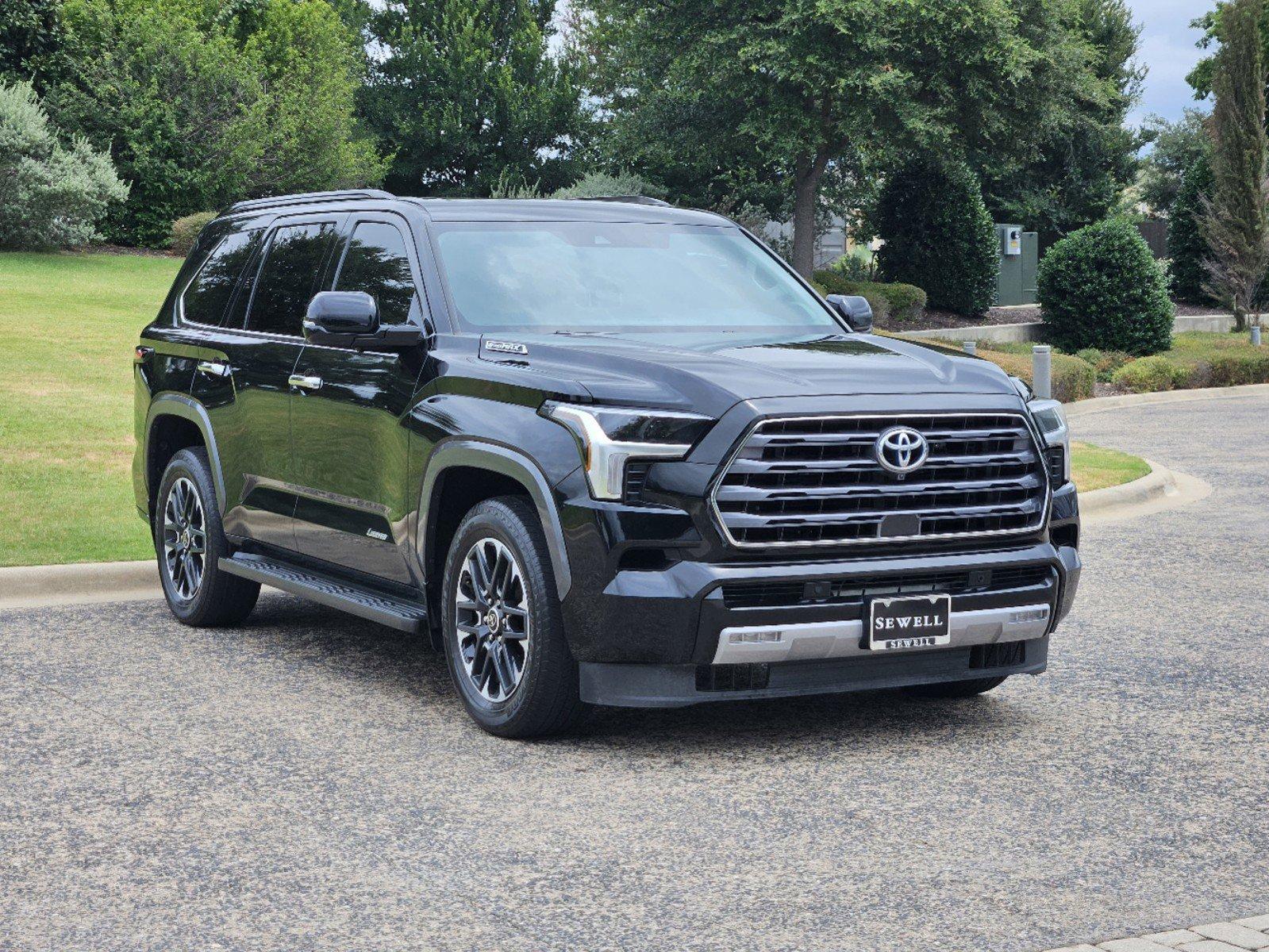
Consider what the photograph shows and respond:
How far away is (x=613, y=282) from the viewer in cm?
720

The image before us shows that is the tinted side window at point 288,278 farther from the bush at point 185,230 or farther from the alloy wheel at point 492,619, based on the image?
the bush at point 185,230

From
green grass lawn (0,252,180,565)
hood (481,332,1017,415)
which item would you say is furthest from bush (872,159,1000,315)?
hood (481,332,1017,415)

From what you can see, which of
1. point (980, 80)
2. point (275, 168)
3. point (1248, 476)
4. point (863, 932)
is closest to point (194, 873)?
point (863, 932)

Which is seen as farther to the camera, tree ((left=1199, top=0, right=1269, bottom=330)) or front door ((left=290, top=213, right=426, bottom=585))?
tree ((left=1199, top=0, right=1269, bottom=330))

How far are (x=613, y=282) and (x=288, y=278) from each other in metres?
1.80

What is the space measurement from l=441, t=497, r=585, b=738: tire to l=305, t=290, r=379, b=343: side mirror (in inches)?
37.1

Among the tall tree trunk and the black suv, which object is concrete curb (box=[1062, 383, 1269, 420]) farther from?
the black suv

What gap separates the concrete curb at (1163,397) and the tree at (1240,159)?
1103cm

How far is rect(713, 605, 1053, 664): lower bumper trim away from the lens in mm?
5641

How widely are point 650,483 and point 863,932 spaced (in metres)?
1.90

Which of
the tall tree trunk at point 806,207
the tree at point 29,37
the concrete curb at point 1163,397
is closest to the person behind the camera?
the concrete curb at point 1163,397

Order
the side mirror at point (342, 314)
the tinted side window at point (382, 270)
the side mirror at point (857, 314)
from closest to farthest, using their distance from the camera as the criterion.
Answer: the side mirror at point (342, 314)
the tinted side window at point (382, 270)
the side mirror at point (857, 314)

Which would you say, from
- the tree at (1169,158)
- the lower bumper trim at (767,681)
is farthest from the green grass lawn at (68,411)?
the tree at (1169,158)

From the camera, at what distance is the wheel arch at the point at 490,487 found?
19.3 ft
